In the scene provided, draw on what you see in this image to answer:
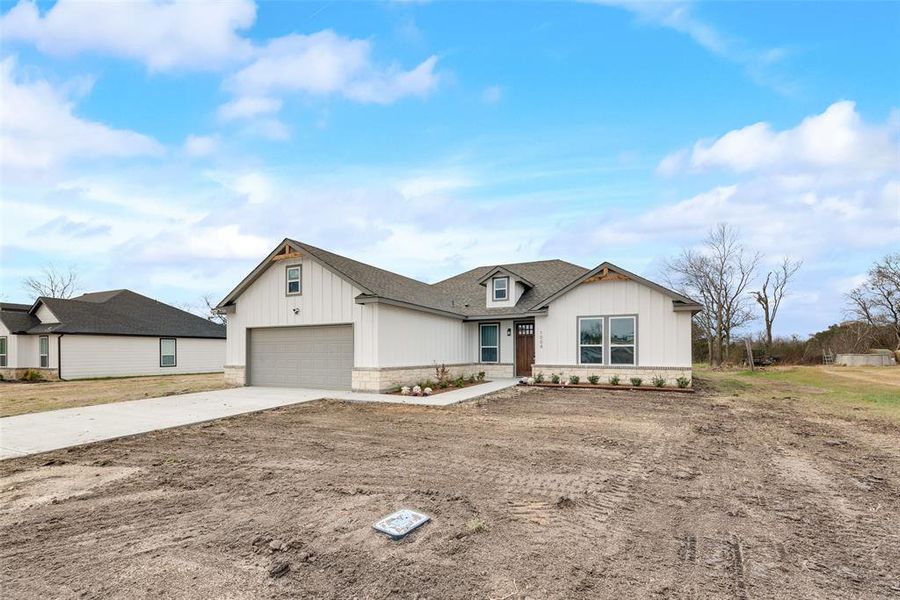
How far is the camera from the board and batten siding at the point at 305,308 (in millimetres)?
15078

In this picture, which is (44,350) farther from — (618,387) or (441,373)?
(618,387)

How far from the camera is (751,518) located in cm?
429

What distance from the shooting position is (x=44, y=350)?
2369 centimetres

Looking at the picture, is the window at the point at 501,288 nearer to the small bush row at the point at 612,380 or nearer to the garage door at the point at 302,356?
the small bush row at the point at 612,380

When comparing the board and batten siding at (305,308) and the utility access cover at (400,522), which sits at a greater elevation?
the board and batten siding at (305,308)

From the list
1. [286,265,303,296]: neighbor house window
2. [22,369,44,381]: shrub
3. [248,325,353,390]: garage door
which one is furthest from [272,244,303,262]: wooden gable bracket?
[22,369,44,381]: shrub

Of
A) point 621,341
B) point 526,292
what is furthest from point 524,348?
point 621,341

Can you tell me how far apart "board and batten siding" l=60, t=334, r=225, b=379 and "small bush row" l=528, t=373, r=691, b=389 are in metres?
21.9

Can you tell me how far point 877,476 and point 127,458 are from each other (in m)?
9.87

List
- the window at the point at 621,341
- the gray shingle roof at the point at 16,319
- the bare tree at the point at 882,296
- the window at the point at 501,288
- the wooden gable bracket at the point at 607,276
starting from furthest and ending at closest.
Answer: the bare tree at the point at 882,296 < the gray shingle roof at the point at 16,319 < the window at the point at 501,288 < the wooden gable bracket at the point at 607,276 < the window at the point at 621,341

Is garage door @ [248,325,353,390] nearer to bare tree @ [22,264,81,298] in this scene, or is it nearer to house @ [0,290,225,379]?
house @ [0,290,225,379]

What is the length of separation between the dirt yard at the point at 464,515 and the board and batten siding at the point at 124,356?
20472mm

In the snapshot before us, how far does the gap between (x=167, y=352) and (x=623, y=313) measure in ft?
83.5

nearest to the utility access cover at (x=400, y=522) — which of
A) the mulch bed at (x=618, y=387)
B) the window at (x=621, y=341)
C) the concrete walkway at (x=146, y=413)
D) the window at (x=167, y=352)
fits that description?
the concrete walkway at (x=146, y=413)
